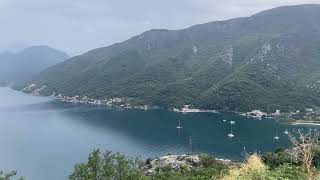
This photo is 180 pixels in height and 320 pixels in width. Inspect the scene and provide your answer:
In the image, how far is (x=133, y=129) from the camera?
18662 cm

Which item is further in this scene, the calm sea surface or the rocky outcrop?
the calm sea surface

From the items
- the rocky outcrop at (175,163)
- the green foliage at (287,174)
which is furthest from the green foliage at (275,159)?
the green foliage at (287,174)

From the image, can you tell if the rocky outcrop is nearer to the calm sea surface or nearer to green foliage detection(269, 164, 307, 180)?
the calm sea surface

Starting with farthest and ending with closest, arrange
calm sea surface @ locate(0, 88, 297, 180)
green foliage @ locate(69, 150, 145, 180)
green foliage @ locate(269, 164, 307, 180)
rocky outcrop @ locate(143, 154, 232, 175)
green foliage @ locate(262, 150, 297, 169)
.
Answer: calm sea surface @ locate(0, 88, 297, 180), green foliage @ locate(262, 150, 297, 169), rocky outcrop @ locate(143, 154, 232, 175), green foliage @ locate(69, 150, 145, 180), green foliage @ locate(269, 164, 307, 180)

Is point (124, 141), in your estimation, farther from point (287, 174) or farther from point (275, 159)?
point (287, 174)

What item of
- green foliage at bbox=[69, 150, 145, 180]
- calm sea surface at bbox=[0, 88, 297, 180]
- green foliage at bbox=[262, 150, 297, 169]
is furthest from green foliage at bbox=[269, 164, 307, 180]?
calm sea surface at bbox=[0, 88, 297, 180]

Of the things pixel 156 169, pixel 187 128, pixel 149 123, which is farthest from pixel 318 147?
pixel 149 123

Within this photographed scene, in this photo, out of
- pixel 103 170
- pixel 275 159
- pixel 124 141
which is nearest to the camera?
pixel 103 170

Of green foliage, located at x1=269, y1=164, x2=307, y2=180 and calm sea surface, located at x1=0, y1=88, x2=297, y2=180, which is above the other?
green foliage, located at x1=269, y1=164, x2=307, y2=180

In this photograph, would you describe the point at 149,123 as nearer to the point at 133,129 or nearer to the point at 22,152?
the point at 133,129

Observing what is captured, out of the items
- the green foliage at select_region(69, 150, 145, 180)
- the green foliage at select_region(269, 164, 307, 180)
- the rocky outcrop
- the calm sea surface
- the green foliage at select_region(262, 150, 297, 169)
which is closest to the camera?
the green foliage at select_region(269, 164, 307, 180)

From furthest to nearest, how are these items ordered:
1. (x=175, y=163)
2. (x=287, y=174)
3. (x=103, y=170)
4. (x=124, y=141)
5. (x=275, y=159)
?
(x=124, y=141) < (x=275, y=159) < (x=175, y=163) < (x=103, y=170) < (x=287, y=174)

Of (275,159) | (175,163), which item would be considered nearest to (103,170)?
(175,163)

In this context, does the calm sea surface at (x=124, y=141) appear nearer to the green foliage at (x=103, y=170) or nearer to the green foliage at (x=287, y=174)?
the green foliage at (x=103, y=170)
